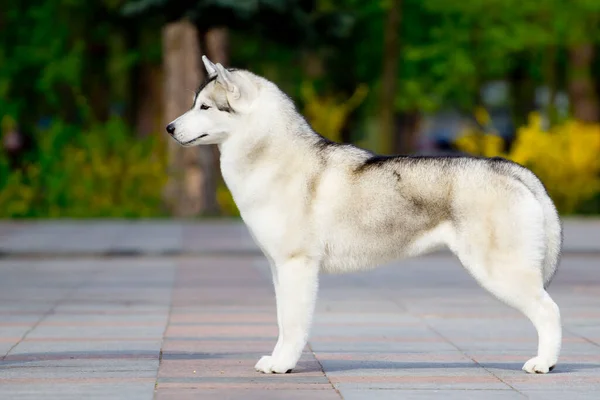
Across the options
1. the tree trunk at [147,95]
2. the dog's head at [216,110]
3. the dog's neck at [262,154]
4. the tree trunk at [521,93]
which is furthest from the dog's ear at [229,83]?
the tree trunk at [521,93]

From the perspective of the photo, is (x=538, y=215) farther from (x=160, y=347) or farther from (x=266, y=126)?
(x=160, y=347)

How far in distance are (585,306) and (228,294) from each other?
3980 mm

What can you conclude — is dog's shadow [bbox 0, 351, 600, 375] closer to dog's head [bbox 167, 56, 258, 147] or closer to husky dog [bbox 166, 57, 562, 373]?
husky dog [bbox 166, 57, 562, 373]

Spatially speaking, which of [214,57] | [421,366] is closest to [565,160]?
[214,57]

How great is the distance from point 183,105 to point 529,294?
23232 mm

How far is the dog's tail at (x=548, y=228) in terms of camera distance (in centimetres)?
1005

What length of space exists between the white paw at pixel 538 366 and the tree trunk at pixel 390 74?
2613cm

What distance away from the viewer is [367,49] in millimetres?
40156

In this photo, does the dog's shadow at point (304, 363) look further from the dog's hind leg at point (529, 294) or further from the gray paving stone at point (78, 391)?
the gray paving stone at point (78, 391)

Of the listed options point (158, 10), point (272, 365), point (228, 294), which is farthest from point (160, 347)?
point (158, 10)

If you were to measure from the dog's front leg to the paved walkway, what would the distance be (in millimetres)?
134

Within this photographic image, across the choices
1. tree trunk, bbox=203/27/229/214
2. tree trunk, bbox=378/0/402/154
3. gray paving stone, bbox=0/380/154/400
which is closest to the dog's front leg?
gray paving stone, bbox=0/380/154/400

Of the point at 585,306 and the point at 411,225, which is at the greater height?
the point at 411,225

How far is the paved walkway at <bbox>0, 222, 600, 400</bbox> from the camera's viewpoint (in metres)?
9.48
